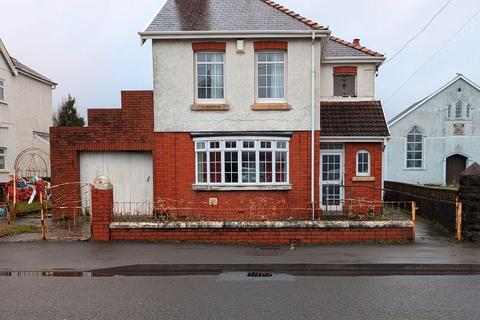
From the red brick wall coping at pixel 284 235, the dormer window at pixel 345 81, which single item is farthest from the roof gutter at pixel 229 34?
the red brick wall coping at pixel 284 235

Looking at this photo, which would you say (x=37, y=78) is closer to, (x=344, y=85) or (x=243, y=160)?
(x=243, y=160)

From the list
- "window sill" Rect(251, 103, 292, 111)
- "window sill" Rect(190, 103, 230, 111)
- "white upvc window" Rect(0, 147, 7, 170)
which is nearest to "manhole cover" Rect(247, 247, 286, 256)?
"window sill" Rect(251, 103, 292, 111)

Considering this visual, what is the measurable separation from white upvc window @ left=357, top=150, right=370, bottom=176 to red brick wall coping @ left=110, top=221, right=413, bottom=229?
16.0 ft

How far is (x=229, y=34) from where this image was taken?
12.8m

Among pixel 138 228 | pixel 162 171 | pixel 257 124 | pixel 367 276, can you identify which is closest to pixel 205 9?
pixel 257 124

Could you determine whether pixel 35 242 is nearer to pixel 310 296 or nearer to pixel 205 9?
pixel 310 296

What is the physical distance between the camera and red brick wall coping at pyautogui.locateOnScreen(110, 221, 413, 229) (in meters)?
9.66

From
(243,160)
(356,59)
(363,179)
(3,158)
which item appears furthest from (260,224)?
(3,158)

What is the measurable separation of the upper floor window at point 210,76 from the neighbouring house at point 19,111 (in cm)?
1341

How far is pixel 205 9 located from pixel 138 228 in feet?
27.6

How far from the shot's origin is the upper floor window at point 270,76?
13328 millimetres

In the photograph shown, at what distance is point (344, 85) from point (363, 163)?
10.2 feet

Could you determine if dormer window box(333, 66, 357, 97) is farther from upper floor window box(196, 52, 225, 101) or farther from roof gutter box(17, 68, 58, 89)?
roof gutter box(17, 68, 58, 89)

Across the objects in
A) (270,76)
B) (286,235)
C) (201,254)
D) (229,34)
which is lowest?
(201,254)
